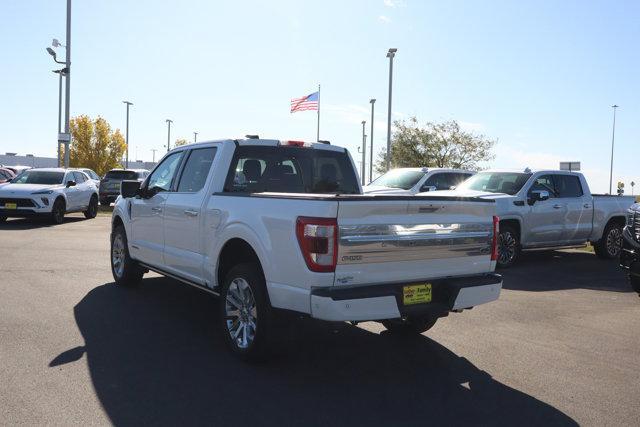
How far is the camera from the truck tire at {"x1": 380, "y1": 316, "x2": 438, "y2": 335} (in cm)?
577

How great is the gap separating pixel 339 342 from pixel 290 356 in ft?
2.30

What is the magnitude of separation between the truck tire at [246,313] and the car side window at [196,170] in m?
1.35

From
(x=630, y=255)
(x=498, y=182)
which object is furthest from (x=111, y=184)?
(x=630, y=255)

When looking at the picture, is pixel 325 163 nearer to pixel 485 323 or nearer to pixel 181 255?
pixel 181 255

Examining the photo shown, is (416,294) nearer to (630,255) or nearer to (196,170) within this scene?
(196,170)

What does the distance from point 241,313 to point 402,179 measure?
35.4 ft

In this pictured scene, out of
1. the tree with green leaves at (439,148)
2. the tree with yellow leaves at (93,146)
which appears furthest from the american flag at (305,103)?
the tree with yellow leaves at (93,146)

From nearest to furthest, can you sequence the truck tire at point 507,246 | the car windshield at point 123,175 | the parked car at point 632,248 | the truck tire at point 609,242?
the parked car at point 632,248
the truck tire at point 507,246
the truck tire at point 609,242
the car windshield at point 123,175

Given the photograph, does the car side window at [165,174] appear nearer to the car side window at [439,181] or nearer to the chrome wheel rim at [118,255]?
the chrome wheel rim at [118,255]

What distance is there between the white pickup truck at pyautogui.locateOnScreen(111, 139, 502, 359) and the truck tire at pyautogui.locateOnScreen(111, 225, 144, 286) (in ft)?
3.95

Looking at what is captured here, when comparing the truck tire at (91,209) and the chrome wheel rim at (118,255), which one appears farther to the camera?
the truck tire at (91,209)

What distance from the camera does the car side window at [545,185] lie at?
1144 cm

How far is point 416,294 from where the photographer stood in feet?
15.0

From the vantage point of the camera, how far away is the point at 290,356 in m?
5.14
